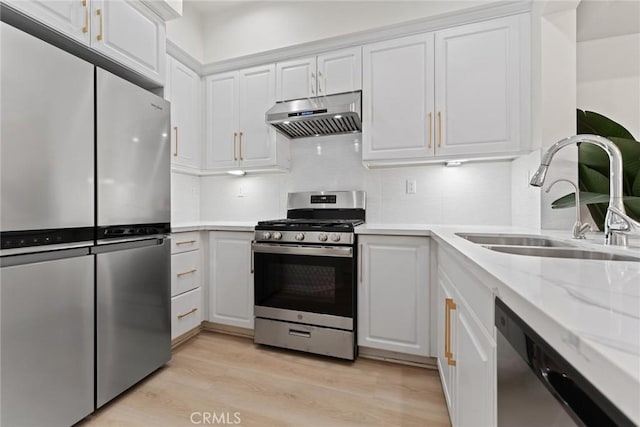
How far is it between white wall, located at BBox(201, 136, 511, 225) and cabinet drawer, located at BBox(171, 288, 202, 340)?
0.90m

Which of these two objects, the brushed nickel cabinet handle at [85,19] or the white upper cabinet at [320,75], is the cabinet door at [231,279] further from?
the brushed nickel cabinet handle at [85,19]

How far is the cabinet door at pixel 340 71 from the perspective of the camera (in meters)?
2.34

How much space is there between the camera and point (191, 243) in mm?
2402

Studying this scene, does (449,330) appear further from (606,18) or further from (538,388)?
(606,18)

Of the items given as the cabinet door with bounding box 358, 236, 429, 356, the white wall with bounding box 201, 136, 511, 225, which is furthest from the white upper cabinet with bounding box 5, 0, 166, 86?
the cabinet door with bounding box 358, 236, 429, 356

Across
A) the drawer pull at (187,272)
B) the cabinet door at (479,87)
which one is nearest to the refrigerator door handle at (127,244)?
the drawer pull at (187,272)

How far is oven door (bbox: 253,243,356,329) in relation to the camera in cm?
209

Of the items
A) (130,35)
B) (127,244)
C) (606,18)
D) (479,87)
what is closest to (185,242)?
(127,244)

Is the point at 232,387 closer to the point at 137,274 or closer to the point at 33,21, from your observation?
the point at 137,274

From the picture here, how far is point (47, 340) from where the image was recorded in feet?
4.29

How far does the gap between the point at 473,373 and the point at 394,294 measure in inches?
43.8

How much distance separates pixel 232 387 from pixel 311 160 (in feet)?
6.14

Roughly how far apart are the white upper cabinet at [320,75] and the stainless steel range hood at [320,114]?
0.42 feet

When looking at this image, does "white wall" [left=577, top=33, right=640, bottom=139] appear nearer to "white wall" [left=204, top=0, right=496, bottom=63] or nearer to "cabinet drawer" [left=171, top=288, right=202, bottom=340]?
"white wall" [left=204, top=0, right=496, bottom=63]
